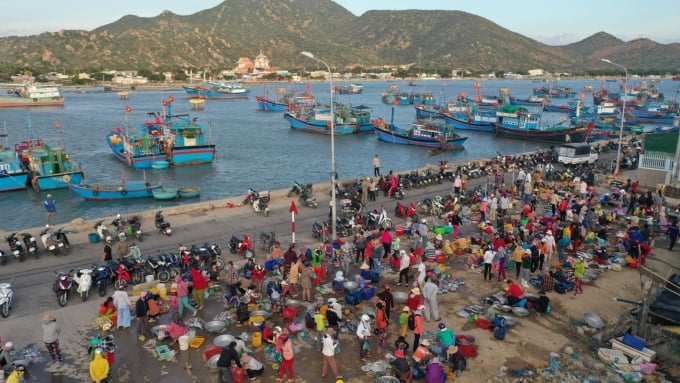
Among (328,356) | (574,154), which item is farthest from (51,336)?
(574,154)

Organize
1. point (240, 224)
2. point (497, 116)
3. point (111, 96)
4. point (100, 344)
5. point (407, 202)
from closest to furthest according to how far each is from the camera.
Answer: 1. point (100, 344)
2. point (240, 224)
3. point (407, 202)
4. point (497, 116)
5. point (111, 96)

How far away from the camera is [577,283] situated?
14289 mm

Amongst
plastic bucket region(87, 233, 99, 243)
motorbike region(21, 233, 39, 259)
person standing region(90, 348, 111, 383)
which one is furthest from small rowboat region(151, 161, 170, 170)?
person standing region(90, 348, 111, 383)

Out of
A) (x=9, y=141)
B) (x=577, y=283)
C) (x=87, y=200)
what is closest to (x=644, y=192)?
(x=577, y=283)

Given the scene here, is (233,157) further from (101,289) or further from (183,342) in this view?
(183,342)

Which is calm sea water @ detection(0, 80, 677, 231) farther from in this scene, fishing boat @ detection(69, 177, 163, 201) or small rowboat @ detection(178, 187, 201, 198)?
fishing boat @ detection(69, 177, 163, 201)

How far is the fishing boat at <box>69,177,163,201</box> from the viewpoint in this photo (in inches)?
1298

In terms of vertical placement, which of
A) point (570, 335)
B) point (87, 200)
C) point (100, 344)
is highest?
point (100, 344)

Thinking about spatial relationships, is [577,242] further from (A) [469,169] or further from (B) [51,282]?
(B) [51,282]

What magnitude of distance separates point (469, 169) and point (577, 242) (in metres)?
14.3

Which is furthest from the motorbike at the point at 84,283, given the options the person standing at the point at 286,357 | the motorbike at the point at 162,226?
the person standing at the point at 286,357

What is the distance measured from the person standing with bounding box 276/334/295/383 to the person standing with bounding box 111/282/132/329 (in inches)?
166

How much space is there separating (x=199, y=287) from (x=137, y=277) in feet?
9.78

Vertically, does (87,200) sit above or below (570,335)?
below
